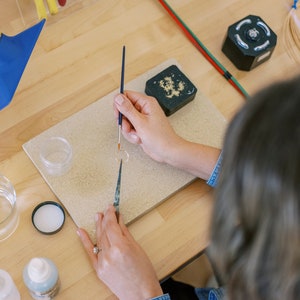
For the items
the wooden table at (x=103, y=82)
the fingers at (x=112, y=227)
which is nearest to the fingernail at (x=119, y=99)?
the wooden table at (x=103, y=82)

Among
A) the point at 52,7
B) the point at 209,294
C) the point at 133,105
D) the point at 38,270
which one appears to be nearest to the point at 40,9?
the point at 52,7

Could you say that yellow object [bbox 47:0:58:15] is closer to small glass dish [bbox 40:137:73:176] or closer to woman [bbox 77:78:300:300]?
small glass dish [bbox 40:137:73:176]

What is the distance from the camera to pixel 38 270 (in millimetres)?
664

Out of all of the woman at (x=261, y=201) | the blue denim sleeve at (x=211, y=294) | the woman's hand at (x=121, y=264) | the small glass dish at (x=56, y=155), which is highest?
the woman at (x=261, y=201)

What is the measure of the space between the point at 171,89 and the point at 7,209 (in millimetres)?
407

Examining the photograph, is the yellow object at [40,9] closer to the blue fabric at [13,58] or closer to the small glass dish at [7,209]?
the blue fabric at [13,58]

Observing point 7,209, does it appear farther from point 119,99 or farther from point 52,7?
point 52,7

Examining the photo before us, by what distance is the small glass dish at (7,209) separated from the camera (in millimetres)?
773

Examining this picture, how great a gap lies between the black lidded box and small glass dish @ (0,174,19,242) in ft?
1.12

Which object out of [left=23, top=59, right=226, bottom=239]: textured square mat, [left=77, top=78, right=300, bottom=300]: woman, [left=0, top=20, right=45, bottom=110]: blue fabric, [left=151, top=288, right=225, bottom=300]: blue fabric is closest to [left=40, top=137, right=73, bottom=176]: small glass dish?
[left=23, top=59, right=226, bottom=239]: textured square mat

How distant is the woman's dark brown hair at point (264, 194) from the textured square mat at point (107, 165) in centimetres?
38

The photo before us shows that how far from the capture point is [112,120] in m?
0.90

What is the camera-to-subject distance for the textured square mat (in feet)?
2.67

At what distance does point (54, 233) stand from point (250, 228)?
1.51ft
